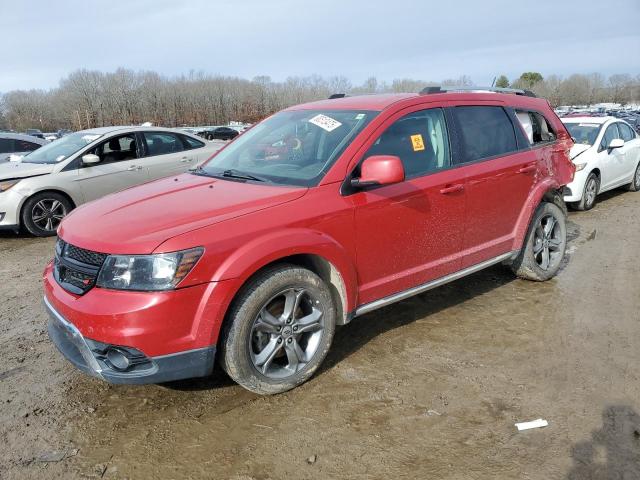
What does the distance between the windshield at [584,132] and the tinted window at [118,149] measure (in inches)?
302

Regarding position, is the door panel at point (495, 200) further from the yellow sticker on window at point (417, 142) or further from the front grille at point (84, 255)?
the front grille at point (84, 255)

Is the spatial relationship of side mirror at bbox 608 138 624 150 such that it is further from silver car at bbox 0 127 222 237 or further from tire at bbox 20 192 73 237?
tire at bbox 20 192 73 237

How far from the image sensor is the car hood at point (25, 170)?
745 centimetres

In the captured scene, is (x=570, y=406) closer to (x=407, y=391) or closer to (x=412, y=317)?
(x=407, y=391)

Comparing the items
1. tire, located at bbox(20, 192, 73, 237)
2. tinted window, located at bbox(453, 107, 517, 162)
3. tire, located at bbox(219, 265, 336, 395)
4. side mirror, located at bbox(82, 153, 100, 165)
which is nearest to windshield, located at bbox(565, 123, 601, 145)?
tinted window, located at bbox(453, 107, 517, 162)

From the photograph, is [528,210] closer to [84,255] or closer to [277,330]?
[277,330]

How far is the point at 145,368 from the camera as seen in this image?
8.96 feet

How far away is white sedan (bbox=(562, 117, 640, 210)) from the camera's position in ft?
28.0

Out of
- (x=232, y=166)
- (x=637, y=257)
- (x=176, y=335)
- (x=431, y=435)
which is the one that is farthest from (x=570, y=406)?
(x=637, y=257)

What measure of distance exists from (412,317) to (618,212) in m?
6.11

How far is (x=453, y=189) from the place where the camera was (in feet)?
12.6

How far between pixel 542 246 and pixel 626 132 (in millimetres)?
6819

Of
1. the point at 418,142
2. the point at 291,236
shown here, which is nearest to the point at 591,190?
the point at 418,142

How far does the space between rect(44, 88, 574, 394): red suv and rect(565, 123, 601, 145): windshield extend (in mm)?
5358
